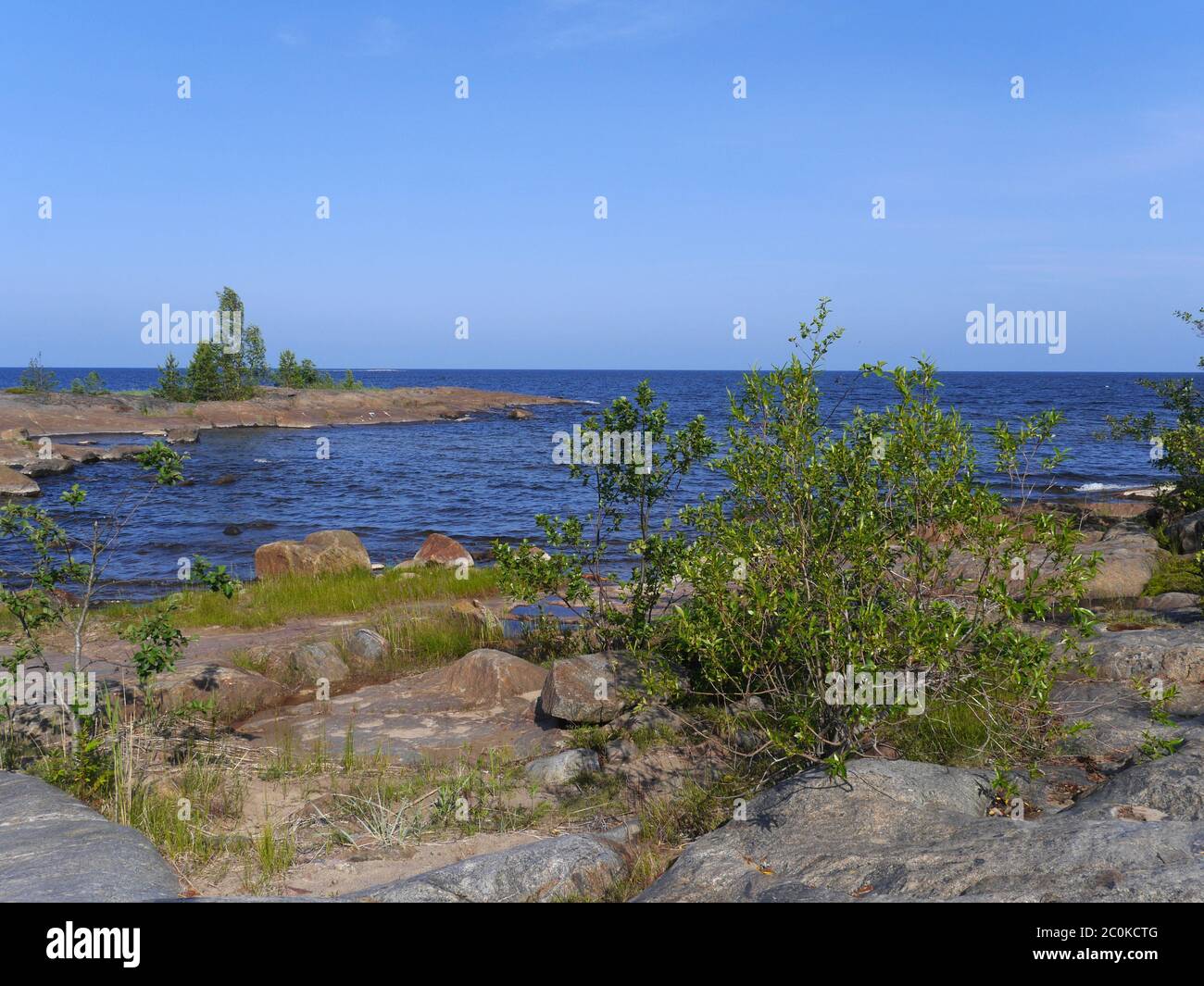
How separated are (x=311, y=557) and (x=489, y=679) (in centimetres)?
955

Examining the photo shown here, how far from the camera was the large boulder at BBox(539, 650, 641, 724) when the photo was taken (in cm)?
1019

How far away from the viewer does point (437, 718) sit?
36.5 feet

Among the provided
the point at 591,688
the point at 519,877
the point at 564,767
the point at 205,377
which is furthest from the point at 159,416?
the point at 519,877

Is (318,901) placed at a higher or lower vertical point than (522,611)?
higher

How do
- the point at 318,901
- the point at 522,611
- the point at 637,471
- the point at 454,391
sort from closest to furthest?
the point at 318,901 < the point at 637,471 < the point at 522,611 < the point at 454,391

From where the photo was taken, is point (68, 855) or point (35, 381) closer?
point (68, 855)

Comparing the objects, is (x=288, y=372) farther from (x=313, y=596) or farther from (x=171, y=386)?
(x=313, y=596)

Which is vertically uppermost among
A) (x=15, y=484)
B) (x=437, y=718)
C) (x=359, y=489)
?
(x=15, y=484)

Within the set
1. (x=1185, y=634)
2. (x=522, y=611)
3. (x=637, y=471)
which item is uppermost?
(x=637, y=471)

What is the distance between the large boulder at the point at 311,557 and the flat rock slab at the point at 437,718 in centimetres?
797
